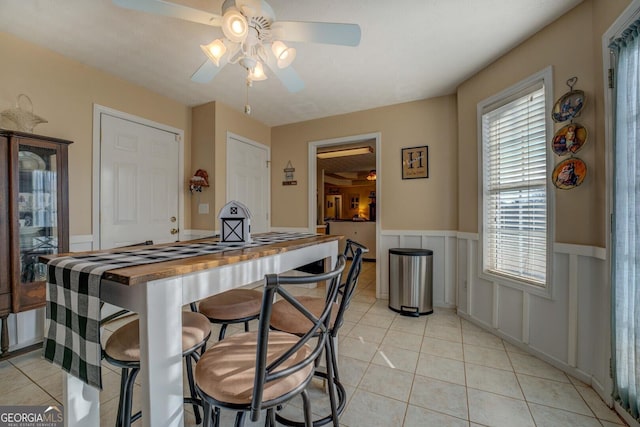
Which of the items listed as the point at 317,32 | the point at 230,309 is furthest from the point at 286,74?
the point at 230,309

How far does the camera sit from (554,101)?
1.90 m

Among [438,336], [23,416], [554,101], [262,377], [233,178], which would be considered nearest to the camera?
[262,377]

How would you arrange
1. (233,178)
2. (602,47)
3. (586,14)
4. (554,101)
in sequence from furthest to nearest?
(233,178) < (554,101) < (586,14) < (602,47)

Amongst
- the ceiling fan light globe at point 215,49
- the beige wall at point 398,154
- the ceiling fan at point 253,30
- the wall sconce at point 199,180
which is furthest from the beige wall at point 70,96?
the beige wall at point 398,154

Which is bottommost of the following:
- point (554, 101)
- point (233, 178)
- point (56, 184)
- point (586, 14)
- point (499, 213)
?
point (499, 213)

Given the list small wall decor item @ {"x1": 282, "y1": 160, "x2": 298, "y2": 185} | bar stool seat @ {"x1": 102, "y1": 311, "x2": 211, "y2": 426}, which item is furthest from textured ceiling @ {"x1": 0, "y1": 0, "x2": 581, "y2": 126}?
bar stool seat @ {"x1": 102, "y1": 311, "x2": 211, "y2": 426}

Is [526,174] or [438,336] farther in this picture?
[438,336]

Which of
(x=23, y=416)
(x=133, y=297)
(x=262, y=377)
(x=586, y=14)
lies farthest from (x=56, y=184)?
(x=586, y=14)

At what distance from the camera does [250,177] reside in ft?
12.5

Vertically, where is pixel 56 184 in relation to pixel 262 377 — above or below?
above

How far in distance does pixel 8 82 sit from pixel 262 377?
2.97 metres

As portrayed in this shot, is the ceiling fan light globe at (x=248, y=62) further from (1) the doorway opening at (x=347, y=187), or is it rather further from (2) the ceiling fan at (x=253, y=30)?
(1) the doorway opening at (x=347, y=187)

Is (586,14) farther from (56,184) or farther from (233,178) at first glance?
(56,184)

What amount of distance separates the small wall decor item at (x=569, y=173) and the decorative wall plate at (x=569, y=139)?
0.22 feet
